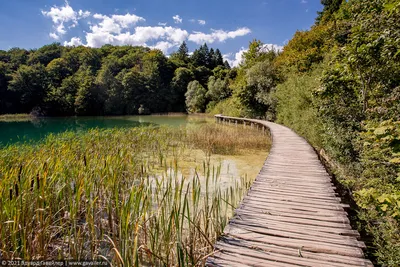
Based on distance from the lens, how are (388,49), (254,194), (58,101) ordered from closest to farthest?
(254,194), (388,49), (58,101)

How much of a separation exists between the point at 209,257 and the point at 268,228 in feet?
2.24

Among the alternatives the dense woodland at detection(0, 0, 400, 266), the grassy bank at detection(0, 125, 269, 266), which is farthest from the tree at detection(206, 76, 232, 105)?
the grassy bank at detection(0, 125, 269, 266)

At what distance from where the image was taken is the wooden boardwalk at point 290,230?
1.77 meters

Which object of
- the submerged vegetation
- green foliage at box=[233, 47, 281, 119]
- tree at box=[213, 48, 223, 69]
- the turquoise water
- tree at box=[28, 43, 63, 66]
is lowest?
the turquoise water

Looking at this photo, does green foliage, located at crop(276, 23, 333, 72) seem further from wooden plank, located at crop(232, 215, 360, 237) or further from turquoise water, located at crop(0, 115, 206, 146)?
wooden plank, located at crop(232, 215, 360, 237)

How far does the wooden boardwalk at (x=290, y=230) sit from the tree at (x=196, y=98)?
34650mm

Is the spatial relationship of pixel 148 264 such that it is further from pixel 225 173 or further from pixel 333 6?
pixel 333 6

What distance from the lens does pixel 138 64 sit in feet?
169

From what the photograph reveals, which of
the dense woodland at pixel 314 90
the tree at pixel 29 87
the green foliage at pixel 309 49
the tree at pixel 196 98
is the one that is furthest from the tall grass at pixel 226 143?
the tree at pixel 29 87

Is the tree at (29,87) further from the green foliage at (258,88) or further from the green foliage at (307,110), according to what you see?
the green foliage at (307,110)

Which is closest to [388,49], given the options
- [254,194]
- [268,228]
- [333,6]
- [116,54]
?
[254,194]

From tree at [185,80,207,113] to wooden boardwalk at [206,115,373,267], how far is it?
114 ft

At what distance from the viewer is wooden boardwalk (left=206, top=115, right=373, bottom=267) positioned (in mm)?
1768

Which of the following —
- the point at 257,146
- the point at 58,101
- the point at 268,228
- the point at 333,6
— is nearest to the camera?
the point at 268,228
